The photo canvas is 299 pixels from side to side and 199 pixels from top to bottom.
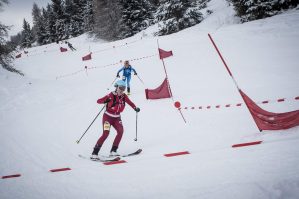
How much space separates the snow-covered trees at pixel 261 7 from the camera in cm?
1805

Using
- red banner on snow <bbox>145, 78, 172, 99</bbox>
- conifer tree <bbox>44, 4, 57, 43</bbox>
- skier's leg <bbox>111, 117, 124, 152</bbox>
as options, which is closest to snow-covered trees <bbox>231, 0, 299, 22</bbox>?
red banner on snow <bbox>145, 78, 172, 99</bbox>

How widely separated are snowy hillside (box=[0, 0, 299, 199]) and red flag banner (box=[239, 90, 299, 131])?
166 millimetres

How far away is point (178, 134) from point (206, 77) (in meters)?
6.78

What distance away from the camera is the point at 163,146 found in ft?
20.1

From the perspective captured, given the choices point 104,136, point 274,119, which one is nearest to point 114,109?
point 104,136

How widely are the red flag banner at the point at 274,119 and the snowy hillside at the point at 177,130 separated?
0.17 metres

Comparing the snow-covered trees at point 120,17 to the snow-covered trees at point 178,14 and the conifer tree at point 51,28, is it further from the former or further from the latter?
the conifer tree at point 51,28

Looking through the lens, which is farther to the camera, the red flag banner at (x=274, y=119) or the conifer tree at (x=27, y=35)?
the conifer tree at (x=27, y=35)

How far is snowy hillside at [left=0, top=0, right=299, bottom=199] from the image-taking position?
13.6ft

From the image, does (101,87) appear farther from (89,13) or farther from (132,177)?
(89,13)

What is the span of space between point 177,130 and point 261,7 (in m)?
16.0

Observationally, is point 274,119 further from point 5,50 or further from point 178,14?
point 178,14

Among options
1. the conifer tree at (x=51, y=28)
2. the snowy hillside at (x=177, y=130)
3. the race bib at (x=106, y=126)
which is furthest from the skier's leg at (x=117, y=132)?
the conifer tree at (x=51, y=28)

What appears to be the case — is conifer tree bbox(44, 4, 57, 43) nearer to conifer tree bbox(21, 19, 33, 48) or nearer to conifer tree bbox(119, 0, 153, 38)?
conifer tree bbox(21, 19, 33, 48)
